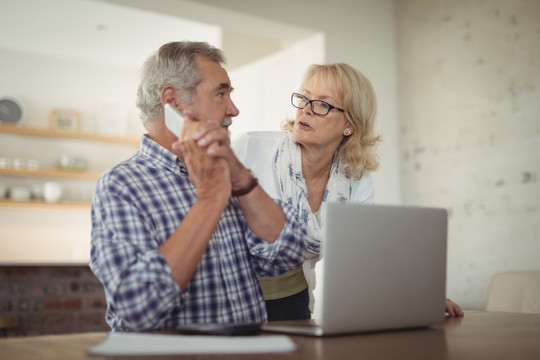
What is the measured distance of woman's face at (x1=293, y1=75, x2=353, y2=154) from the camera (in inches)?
87.4

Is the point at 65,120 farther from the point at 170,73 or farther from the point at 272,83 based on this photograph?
the point at 170,73

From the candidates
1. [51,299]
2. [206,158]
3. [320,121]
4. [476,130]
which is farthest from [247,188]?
[51,299]

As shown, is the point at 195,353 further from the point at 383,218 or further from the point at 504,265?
the point at 504,265

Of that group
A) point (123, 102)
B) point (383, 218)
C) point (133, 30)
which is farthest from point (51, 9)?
point (383, 218)

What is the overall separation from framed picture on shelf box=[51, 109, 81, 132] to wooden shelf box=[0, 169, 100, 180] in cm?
48

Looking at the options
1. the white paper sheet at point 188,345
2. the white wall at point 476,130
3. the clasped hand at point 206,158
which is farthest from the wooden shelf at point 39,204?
the white paper sheet at point 188,345

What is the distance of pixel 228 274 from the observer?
4.68ft

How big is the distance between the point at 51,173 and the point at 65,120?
25.4 inches

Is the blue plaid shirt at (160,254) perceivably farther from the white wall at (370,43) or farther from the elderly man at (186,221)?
the white wall at (370,43)

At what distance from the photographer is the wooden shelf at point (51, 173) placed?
5535 mm

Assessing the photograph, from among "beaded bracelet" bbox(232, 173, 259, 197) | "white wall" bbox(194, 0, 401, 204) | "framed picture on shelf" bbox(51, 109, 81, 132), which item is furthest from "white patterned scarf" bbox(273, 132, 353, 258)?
"framed picture on shelf" bbox(51, 109, 81, 132)

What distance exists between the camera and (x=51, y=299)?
4.22 metres

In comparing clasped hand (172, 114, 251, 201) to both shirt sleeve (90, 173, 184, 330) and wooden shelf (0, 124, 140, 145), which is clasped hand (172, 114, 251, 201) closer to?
shirt sleeve (90, 173, 184, 330)

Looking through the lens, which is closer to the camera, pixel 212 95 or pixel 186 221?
pixel 186 221
